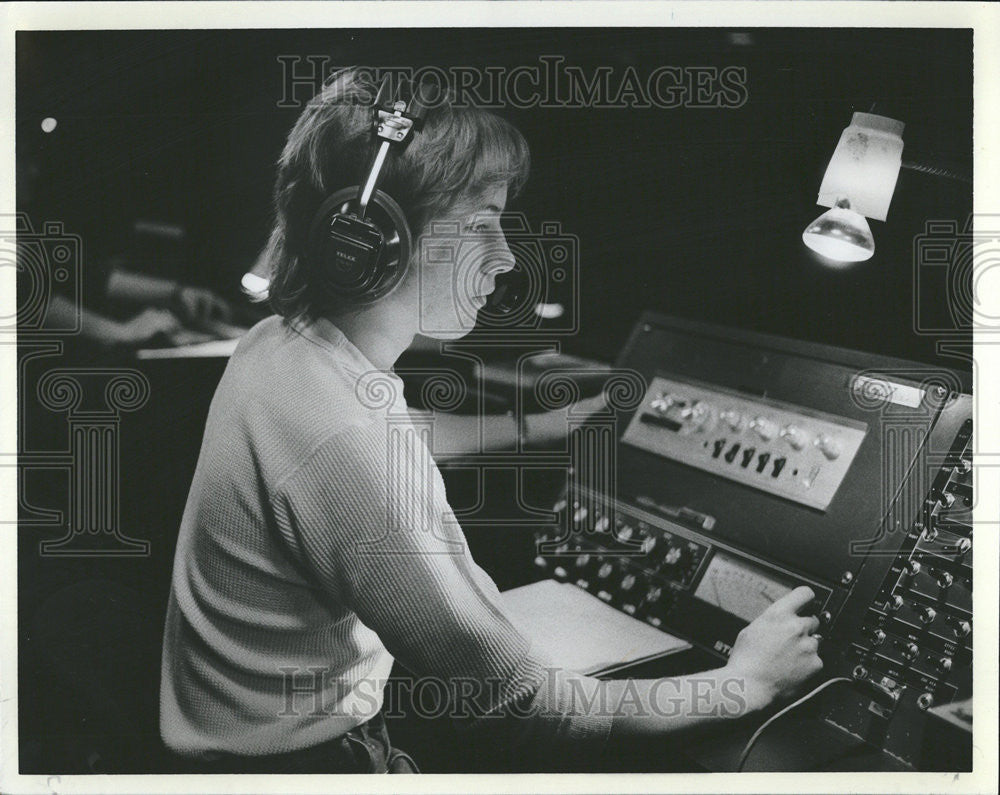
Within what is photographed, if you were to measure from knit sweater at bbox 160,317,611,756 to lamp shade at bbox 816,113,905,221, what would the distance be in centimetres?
98

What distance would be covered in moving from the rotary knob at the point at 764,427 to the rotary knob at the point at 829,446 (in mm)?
Answer: 86

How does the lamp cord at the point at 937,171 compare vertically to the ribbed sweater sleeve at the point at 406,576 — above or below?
above

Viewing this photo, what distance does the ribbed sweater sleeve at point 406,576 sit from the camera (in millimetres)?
1749

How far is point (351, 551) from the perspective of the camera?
1772 millimetres

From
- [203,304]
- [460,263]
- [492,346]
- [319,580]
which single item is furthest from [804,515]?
[203,304]

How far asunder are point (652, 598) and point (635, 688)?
0.18 metres

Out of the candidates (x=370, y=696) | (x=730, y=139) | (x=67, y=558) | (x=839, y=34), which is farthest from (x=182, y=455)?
(x=839, y=34)

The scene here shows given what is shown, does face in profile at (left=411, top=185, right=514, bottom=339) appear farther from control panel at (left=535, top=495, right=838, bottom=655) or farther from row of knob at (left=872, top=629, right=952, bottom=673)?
row of knob at (left=872, top=629, right=952, bottom=673)

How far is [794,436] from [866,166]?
57 cm

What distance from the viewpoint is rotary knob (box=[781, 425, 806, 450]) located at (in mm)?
1835

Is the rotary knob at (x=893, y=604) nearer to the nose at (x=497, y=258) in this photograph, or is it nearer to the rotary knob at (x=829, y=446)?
the rotary knob at (x=829, y=446)

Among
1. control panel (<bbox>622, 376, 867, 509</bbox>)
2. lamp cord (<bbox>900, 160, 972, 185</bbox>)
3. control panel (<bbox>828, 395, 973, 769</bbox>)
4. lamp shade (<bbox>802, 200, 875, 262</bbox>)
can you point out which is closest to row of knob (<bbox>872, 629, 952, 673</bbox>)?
control panel (<bbox>828, 395, 973, 769</bbox>)

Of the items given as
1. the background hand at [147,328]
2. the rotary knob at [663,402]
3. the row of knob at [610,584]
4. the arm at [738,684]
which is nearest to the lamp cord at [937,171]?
the rotary knob at [663,402]
